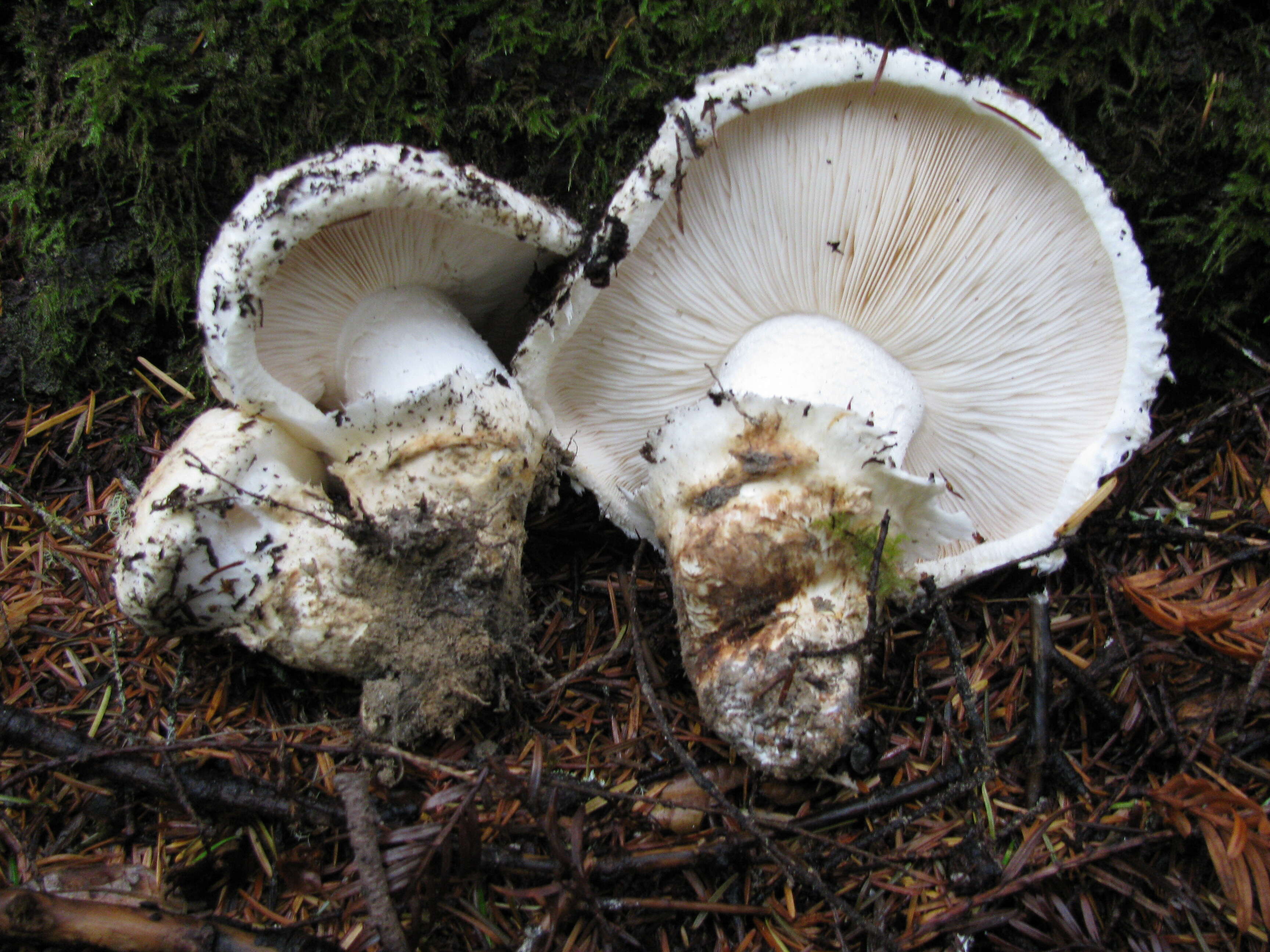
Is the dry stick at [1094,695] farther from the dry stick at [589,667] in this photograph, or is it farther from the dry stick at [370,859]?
the dry stick at [370,859]

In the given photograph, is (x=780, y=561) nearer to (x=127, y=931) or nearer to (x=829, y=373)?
(x=829, y=373)

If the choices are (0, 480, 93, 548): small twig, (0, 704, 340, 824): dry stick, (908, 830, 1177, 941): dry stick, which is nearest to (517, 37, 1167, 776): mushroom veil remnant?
(908, 830, 1177, 941): dry stick

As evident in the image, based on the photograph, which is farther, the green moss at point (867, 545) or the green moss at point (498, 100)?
the green moss at point (498, 100)

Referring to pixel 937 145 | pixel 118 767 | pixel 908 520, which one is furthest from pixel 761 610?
pixel 118 767

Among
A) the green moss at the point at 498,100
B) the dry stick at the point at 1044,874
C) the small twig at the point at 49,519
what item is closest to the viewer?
the dry stick at the point at 1044,874

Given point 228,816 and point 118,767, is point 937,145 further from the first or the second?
point 118,767

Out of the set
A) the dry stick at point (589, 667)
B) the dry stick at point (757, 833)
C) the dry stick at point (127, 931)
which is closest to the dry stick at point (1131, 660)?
the dry stick at point (757, 833)
